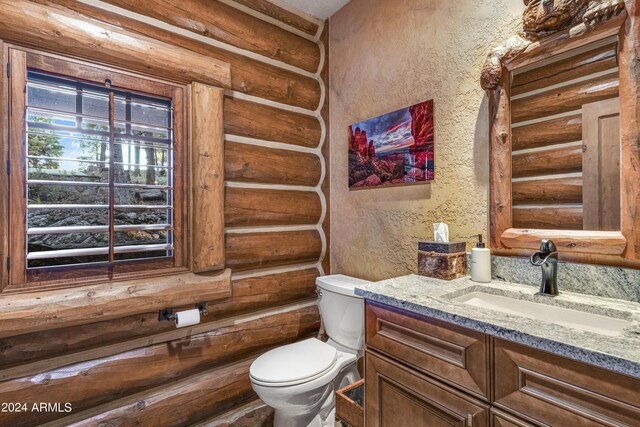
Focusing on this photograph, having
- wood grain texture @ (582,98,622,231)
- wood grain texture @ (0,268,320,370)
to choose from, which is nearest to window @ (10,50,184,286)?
wood grain texture @ (0,268,320,370)

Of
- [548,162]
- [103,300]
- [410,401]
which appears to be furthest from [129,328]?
[548,162]

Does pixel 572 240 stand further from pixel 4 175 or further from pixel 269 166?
pixel 4 175

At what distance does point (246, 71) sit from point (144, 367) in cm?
197

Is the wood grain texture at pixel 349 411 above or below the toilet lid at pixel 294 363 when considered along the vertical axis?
below

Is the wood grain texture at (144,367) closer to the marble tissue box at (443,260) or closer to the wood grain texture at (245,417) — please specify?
the wood grain texture at (245,417)

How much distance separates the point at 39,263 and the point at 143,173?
688mm

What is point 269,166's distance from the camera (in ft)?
7.42

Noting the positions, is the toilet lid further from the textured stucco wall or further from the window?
the window

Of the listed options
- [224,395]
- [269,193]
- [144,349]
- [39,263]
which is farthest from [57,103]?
[224,395]

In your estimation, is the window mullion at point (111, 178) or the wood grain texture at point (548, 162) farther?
the window mullion at point (111, 178)

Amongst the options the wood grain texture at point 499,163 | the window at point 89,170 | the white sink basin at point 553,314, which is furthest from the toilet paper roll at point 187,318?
the wood grain texture at point 499,163

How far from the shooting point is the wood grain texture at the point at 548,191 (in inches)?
51.6

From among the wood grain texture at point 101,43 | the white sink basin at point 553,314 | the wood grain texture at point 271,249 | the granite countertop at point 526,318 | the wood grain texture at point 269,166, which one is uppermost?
the wood grain texture at point 101,43

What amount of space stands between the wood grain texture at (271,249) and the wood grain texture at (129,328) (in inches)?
4.0
